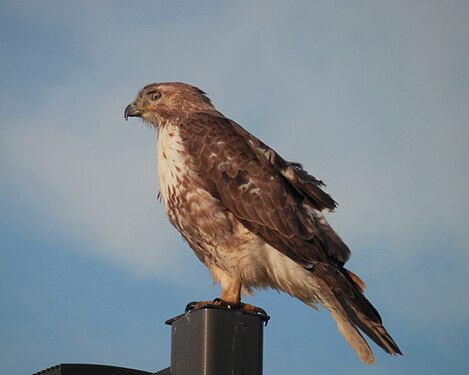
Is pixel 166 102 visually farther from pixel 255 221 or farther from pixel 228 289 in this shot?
pixel 228 289

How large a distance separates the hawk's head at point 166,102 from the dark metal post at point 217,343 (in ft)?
13.8

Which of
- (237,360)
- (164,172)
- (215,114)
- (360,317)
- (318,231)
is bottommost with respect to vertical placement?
(237,360)

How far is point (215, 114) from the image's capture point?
789cm

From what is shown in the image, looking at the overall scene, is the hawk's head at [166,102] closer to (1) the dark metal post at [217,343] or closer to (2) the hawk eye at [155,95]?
(2) the hawk eye at [155,95]

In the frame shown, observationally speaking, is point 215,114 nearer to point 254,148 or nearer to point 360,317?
point 254,148

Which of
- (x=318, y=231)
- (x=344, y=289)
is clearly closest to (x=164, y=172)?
(x=318, y=231)

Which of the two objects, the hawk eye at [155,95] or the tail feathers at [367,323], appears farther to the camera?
the hawk eye at [155,95]

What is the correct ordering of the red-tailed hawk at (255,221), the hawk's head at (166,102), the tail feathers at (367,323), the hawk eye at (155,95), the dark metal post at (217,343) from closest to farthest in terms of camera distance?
the dark metal post at (217,343) < the tail feathers at (367,323) < the red-tailed hawk at (255,221) < the hawk's head at (166,102) < the hawk eye at (155,95)

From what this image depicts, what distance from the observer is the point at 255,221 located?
272 inches

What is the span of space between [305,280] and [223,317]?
3008mm

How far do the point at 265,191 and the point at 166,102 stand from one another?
71.8 inches

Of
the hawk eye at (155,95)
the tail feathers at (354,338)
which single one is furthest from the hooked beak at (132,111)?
the tail feathers at (354,338)

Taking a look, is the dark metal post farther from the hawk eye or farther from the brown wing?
the hawk eye

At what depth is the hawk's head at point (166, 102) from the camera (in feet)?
26.6
